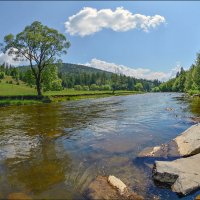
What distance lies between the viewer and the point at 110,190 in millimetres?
9250

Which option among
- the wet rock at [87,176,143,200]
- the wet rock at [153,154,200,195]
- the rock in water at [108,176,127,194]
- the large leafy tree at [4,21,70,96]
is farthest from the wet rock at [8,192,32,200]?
the large leafy tree at [4,21,70,96]

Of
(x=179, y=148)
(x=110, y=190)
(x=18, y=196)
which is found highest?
(x=179, y=148)

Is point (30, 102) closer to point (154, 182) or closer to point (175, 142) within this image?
point (175, 142)

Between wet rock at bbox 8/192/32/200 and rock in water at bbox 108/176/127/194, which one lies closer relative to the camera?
wet rock at bbox 8/192/32/200

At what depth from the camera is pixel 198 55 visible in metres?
81.2

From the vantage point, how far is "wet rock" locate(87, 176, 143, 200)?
28.9 ft

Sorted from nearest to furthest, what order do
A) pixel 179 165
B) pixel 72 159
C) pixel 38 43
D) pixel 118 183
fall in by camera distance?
pixel 118 183 < pixel 179 165 < pixel 72 159 < pixel 38 43

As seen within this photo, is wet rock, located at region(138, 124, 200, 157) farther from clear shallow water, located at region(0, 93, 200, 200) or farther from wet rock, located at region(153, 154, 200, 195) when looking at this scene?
wet rock, located at region(153, 154, 200, 195)

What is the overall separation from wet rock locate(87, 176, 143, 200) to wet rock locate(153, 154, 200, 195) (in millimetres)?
1530

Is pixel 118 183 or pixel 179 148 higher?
pixel 179 148

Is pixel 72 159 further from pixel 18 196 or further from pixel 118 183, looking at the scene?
pixel 18 196

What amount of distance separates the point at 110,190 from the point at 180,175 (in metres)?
2.78

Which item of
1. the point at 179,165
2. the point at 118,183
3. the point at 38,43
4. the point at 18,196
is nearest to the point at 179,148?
the point at 179,165

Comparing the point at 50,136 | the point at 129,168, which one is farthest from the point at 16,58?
the point at 129,168
